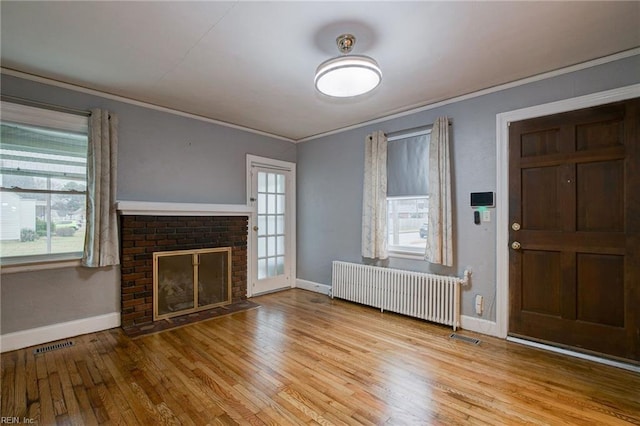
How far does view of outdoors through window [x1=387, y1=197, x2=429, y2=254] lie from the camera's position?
147 inches

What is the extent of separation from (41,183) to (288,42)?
2800mm

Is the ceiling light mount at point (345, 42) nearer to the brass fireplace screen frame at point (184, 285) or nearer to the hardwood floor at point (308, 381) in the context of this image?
the hardwood floor at point (308, 381)

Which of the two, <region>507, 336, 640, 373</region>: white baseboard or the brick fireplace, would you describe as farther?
the brick fireplace

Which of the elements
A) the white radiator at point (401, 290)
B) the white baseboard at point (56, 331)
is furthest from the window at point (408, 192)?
the white baseboard at point (56, 331)

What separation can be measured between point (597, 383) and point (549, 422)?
0.80 metres

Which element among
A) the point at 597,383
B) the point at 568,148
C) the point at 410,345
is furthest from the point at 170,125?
the point at 597,383

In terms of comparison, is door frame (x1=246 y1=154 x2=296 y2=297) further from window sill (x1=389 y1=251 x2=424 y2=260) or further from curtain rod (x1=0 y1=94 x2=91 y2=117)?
→ curtain rod (x1=0 y1=94 x2=91 y2=117)

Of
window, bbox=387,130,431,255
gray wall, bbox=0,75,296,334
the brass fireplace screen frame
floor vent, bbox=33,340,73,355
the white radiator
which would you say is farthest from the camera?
window, bbox=387,130,431,255

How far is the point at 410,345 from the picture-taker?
288cm

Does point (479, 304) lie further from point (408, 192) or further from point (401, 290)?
point (408, 192)

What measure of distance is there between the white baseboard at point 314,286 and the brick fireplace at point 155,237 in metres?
1.19

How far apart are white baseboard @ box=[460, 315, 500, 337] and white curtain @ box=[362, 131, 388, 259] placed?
1.15 m

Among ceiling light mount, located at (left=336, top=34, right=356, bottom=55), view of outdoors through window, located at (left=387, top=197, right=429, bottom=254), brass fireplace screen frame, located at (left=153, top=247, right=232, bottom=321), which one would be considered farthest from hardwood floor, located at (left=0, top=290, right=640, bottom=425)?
ceiling light mount, located at (left=336, top=34, right=356, bottom=55)

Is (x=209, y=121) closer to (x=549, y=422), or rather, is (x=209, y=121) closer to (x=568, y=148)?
(x=568, y=148)
